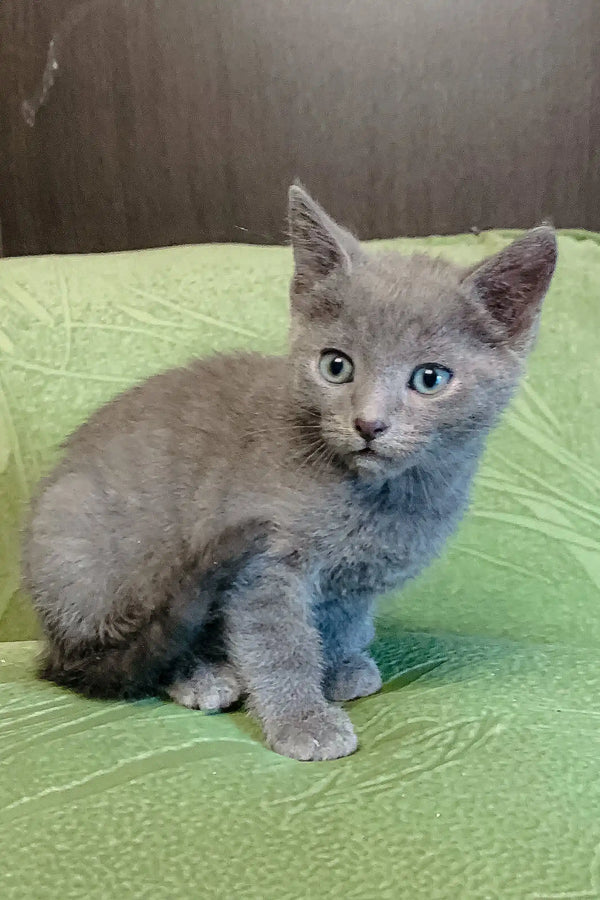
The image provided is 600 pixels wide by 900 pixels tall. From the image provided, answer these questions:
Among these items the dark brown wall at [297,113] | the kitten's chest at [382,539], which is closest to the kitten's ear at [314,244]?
the kitten's chest at [382,539]

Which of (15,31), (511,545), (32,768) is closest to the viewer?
(32,768)

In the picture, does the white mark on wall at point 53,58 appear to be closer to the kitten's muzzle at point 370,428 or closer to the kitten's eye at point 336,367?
the kitten's eye at point 336,367

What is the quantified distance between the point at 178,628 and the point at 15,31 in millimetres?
1143

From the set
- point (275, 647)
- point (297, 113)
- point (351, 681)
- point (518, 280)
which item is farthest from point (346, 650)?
point (297, 113)

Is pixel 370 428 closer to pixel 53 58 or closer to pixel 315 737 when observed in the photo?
pixel 315 737

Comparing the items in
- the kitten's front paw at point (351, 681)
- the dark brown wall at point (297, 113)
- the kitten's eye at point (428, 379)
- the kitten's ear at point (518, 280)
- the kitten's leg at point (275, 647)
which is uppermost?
the dark brown wall at point (297, 113)

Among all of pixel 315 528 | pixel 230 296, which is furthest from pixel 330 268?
pixel 230 296

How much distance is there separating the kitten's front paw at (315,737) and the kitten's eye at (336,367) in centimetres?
34

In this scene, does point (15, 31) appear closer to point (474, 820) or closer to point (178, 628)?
point (178, 628)

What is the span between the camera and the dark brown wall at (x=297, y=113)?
4.75 ft

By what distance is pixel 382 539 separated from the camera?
93 cm

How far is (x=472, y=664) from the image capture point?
1.07 metres

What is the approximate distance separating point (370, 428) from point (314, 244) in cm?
25

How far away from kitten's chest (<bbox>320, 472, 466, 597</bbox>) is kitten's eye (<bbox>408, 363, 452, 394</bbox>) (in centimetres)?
13
